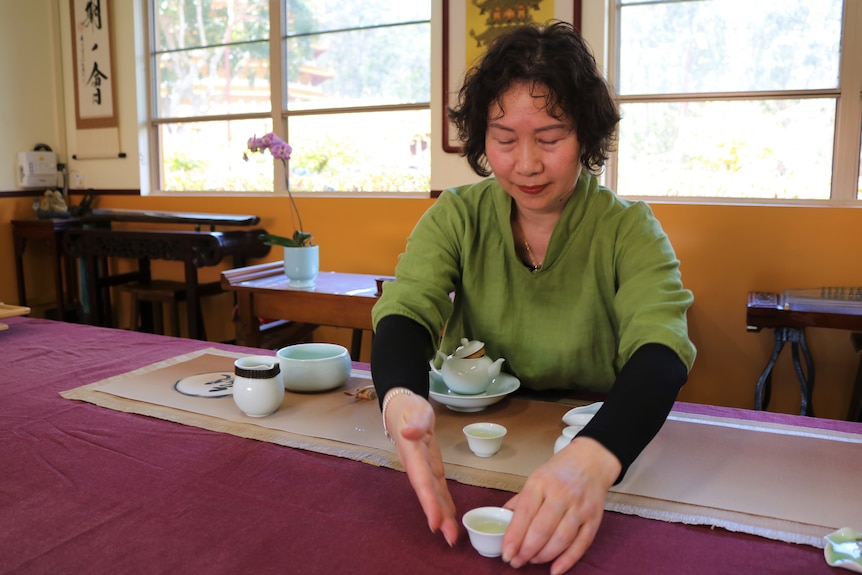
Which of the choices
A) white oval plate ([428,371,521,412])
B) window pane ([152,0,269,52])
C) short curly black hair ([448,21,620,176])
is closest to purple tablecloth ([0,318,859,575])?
white oval plate ([428,371,521,412])

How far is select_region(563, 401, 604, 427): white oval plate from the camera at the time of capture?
1.05m

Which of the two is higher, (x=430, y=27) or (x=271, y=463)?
(x=430, y=27)

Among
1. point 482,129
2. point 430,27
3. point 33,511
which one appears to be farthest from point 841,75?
point 33,511

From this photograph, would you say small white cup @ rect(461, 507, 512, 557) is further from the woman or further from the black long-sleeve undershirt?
the black long-sleeve undershirt

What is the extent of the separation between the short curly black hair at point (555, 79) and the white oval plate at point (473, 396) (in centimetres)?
41

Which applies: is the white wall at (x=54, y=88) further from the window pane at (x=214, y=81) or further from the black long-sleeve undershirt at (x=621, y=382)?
the black long-sleeve undershirt at (x=621, y=382)

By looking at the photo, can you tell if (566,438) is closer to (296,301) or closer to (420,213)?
(296,301)

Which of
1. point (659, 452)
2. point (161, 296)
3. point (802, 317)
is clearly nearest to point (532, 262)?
point (659, 452)

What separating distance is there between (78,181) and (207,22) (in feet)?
4.24

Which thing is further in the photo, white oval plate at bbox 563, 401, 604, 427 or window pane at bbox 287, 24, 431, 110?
window pane at bbox 287, 24, 431, 110

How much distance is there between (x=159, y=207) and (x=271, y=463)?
11.5ft

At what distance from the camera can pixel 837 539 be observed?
73 cm

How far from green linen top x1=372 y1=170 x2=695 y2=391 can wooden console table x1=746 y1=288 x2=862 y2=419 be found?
133 cm

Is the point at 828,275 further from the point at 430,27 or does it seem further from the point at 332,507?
the point at 332,507
